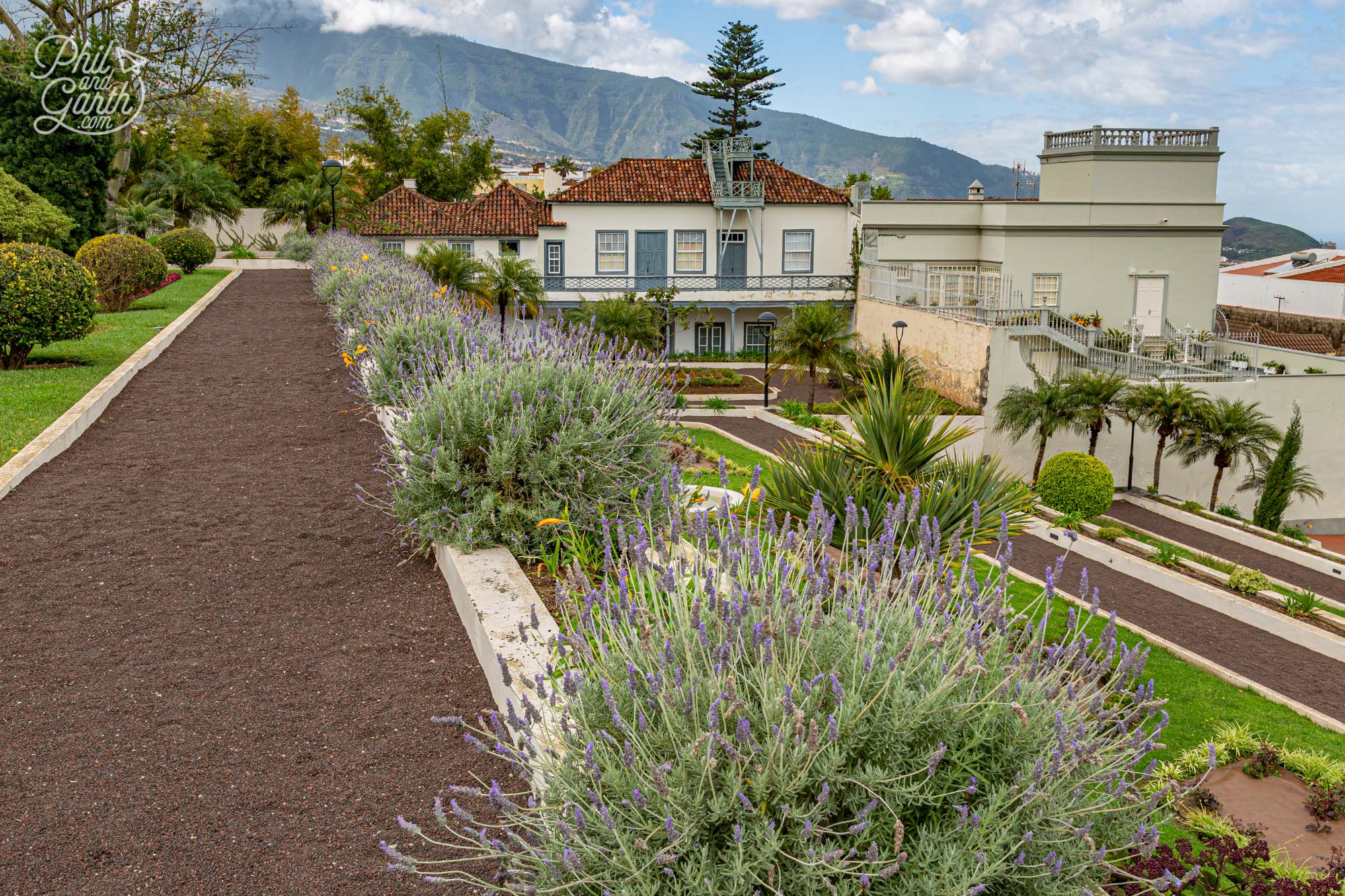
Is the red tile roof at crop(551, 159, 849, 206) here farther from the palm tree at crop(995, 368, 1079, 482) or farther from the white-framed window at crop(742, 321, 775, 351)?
the palm tree at crop(995, 368, 1079, 482)

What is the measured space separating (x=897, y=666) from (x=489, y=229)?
40264 millimetres

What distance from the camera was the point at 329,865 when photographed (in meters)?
3.29

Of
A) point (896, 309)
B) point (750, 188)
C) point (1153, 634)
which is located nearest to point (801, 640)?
point (1153, 634)

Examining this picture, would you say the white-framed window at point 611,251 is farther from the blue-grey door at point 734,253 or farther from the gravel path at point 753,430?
the gravel path at point 753,430

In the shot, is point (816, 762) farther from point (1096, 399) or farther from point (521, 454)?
point (1096, 399)

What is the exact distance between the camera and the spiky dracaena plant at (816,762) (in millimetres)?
2527

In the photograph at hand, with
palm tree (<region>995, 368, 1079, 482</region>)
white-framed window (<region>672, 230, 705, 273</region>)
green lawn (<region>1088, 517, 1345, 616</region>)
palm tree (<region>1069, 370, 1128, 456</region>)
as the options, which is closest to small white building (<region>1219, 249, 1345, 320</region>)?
white-framed window (<region>672, 230, 705, 273</region>)

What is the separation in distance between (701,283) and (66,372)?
29271mm

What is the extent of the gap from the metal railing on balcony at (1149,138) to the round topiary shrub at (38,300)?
31.5 m

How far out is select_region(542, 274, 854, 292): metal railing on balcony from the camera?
39.4m

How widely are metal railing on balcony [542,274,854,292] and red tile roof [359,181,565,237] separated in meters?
2.68

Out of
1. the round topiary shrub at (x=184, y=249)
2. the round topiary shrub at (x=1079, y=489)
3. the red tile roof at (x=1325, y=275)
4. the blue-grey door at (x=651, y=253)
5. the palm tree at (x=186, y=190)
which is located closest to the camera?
the round topiary shrub at (x=1079, y=489)

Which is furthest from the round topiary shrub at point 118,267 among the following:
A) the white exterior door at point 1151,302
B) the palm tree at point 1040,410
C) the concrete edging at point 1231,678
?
the white exterior door at point 1151,302

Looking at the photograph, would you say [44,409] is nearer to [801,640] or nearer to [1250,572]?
[801,640]
